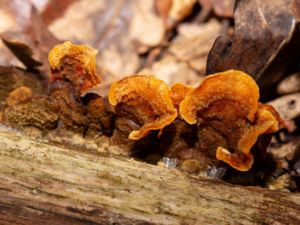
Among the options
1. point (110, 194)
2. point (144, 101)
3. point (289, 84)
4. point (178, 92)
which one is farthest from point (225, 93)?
point (289, 84)

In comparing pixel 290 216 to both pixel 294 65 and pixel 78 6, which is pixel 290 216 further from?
pixel 78 6

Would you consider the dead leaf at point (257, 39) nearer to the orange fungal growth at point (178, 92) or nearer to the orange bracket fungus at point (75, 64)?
the orange fungal growth at point (178, 92)

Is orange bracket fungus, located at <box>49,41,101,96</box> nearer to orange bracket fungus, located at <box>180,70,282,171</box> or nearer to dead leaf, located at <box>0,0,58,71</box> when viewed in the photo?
orange bracket fungus, located at <box>180,70,282,171</box>

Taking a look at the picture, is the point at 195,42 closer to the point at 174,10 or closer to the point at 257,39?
the point at 174,10

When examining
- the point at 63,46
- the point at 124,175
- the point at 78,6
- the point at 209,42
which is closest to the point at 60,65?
the point at 63,46

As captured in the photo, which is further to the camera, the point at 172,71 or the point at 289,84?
the point at 172,71

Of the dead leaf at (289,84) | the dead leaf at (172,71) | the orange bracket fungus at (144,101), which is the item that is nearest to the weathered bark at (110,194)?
the orange bracket fungus at (144,101)
